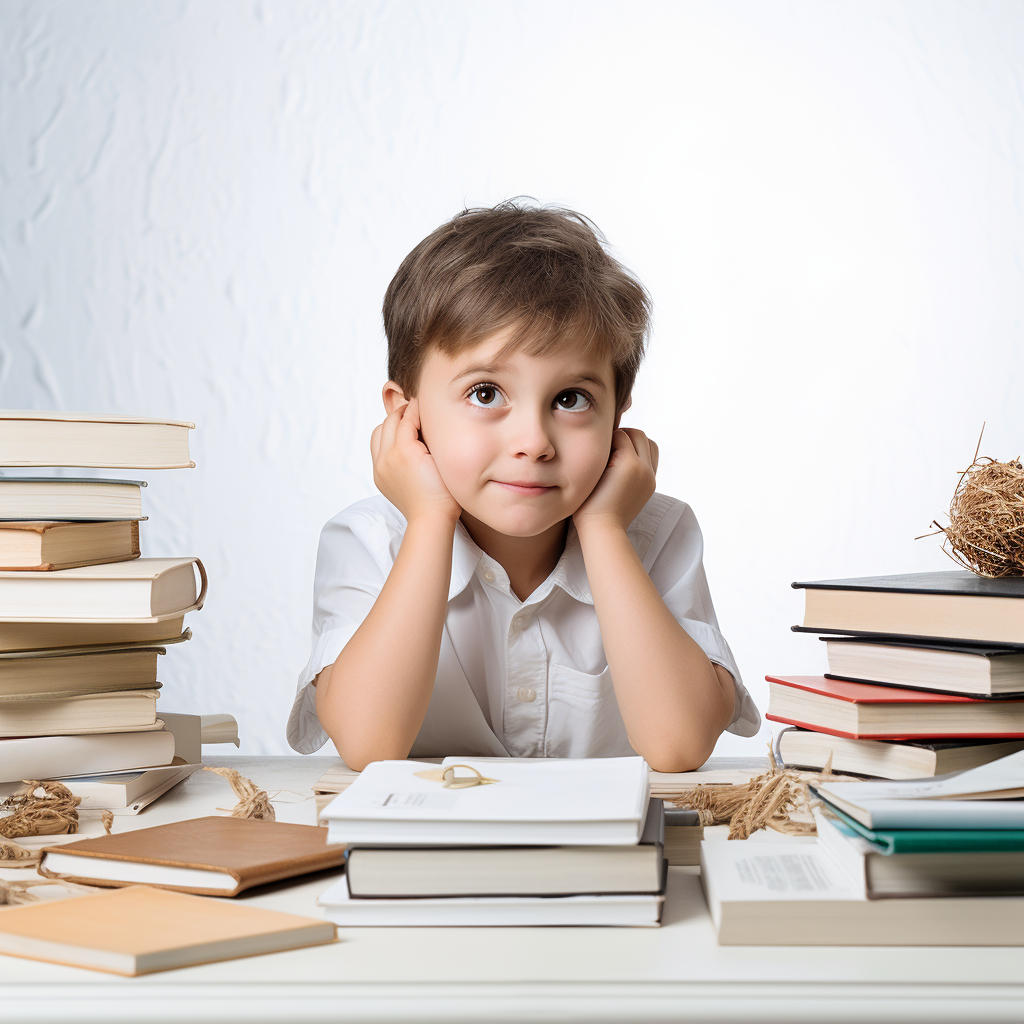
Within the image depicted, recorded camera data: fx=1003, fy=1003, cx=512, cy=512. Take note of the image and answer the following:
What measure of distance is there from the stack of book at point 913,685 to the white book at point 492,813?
0.90 ft

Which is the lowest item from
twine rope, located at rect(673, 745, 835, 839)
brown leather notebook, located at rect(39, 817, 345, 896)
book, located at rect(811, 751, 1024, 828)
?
twine rope, located at rect(673, 745, 835, 839)

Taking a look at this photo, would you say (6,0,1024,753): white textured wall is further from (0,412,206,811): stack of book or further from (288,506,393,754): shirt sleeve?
(0,412,206,811): stack of book

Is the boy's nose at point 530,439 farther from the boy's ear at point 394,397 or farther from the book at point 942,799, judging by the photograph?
the book at point 942,799

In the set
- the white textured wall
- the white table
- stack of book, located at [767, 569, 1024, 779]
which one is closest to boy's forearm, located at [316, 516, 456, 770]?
stack of book, located at [767, 569, 1024, 779]

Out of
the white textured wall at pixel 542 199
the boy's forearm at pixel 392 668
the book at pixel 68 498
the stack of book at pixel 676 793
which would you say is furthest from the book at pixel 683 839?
the white textured wall at pixel 542 199

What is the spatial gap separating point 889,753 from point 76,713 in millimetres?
674

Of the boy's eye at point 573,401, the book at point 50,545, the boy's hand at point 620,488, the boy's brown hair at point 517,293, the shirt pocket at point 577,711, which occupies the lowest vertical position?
the shirt pocket at point 577,711

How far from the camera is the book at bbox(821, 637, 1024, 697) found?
2.42 ft

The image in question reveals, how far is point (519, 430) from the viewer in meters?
0.91

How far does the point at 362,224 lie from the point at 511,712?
1662mm

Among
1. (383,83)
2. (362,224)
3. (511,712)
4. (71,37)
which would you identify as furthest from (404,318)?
(71,37)

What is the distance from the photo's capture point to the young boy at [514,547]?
3.05 feet

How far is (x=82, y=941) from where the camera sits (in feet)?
1.51

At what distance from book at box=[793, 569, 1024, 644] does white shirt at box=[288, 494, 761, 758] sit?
238mm
